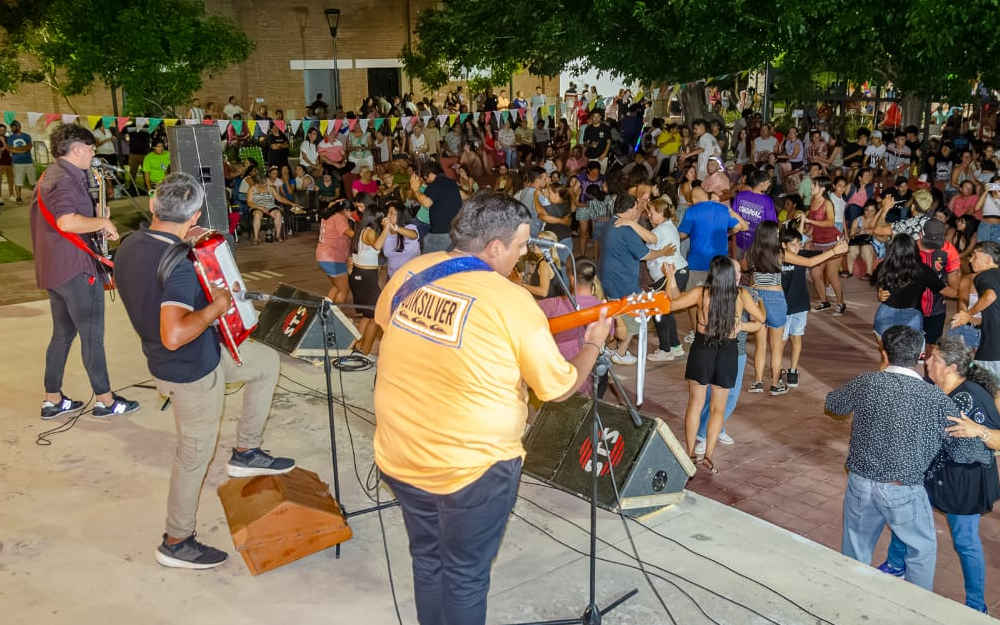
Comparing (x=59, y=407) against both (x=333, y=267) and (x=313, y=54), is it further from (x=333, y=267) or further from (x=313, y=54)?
(x=313, y=54)

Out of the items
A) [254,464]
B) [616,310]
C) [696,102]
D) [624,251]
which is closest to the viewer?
[616,310]

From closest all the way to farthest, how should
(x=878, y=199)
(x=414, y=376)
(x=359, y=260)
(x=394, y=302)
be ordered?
(x=414, y=376)
(x=394, y=302)
(x=359, y=260)
(x=878, y=199)

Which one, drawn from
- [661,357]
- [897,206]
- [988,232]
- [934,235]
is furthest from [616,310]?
[897,206]

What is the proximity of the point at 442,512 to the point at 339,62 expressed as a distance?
2859 centimetres

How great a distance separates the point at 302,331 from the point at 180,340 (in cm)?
408

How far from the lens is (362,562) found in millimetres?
4691

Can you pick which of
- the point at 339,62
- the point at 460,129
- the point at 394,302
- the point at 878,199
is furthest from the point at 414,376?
the point at 339,62

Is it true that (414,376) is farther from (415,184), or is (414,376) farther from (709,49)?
(709,49)

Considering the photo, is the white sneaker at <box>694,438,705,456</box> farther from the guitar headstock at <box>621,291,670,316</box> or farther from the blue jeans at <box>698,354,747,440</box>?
the guitar headstock at <box>621,291,670,316</box>

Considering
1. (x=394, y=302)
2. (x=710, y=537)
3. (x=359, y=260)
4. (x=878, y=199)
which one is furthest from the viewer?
(x=878, y=199)

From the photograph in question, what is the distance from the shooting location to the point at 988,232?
11.4 meters

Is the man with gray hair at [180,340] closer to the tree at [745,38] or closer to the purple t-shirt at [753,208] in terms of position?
the purple t-shirt at [753,208]

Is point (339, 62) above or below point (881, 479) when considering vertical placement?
above

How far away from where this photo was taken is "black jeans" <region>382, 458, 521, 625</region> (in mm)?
3139
